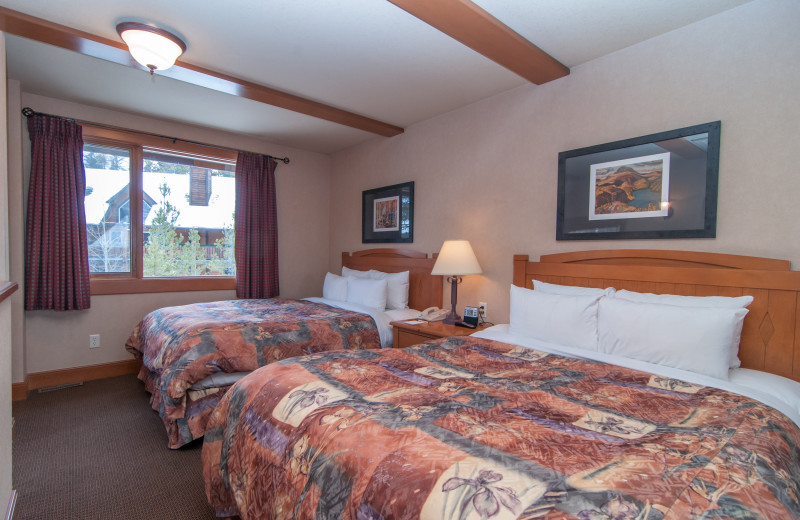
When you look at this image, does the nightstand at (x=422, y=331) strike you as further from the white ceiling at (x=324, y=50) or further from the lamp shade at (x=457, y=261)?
the white ceiling at (x=324, y=50)

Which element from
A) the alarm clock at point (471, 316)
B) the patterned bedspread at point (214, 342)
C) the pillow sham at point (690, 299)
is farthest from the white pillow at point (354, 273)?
the pillow sham at point (690, 299)

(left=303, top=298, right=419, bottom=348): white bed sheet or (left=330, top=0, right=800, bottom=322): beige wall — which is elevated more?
(left=330, top=0, right=800, bottom=322): beige wall

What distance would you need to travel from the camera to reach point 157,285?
3861 millimetres

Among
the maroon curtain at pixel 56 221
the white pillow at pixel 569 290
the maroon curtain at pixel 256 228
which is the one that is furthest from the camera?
the maroon curtain at pixel 256 228

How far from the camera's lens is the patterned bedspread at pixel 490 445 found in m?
0.82

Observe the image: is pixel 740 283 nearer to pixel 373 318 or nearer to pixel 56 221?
pixel 373 318

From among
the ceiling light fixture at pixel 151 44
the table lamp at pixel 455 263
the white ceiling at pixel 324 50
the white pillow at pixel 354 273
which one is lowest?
the white pillow at pixel 354 273

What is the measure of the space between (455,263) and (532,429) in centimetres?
195

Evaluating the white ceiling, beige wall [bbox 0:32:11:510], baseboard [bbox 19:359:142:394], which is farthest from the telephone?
baseboard [bbox 19:359:142:394]

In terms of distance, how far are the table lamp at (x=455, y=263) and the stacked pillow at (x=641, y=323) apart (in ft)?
2.04

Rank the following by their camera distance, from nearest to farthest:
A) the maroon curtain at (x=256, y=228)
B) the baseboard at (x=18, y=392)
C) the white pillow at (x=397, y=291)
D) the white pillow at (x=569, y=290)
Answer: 1. the white pillow at (x=569, y=290)
2. the baseboard at (x=18, y=392)
3. the white pillow at (x=397, y=291)
4. the maroon curtain at (x=256, y=228)

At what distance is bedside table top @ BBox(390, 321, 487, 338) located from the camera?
270 centimetres

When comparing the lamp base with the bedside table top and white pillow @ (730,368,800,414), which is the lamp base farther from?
white pillow @ (730,368,800,414)

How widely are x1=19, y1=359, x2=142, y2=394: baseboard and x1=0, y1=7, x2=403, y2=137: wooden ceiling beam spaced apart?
2665 mm
